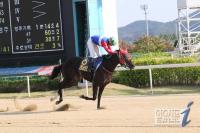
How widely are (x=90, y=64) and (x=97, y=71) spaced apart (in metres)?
0.28

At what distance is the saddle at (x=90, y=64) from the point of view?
10953mm

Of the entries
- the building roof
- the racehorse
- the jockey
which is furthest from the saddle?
the building roof

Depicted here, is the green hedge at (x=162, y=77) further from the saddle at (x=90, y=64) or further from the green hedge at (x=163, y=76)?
the saddle at (x=90, y=64)

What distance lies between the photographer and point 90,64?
1108 centimetres

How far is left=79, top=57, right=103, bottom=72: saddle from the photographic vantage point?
11.0m

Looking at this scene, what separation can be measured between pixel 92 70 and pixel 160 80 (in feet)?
20.4

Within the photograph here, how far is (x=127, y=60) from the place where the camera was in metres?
10.7

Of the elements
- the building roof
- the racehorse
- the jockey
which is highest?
the jockey

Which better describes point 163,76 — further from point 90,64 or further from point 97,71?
point 97,71

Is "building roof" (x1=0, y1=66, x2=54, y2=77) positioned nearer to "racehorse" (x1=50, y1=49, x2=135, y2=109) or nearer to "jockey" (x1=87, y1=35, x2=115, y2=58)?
"racehorse" (x1=50, y1=49, x2=135, y2=109)

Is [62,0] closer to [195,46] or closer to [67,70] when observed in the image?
[67,70]

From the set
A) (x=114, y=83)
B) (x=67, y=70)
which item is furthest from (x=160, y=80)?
(x=67, y=70)

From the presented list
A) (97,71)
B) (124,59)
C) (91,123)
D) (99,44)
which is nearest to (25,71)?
(99,44)

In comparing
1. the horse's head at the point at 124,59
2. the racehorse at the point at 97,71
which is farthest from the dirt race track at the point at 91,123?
the horse's head at the point at 124,59
